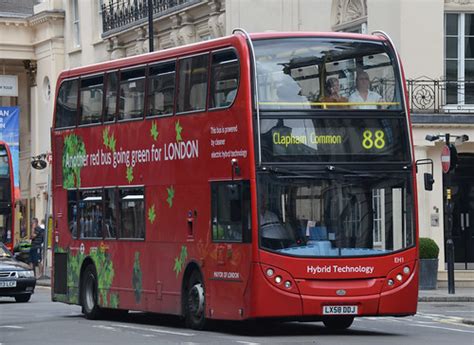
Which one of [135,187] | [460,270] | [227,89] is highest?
[227,89]

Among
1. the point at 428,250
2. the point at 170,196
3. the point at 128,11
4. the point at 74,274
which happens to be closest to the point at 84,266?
the point at 74,274

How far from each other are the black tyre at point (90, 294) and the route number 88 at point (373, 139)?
278 inches

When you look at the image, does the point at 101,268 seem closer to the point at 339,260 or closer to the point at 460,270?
the point at 339,260

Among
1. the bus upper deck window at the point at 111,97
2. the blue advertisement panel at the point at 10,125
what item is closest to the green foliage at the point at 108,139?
the bus upper deck window at the point at 111,97

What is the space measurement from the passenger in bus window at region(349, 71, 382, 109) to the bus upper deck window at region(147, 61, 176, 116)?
3272 millimetres

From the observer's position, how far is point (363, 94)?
818 inches

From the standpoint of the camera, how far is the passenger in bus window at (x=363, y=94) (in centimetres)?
2069

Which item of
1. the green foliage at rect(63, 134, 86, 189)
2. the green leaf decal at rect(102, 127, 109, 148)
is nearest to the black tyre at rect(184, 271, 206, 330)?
the green leaf decal at rect(102, 127, 109, 148)

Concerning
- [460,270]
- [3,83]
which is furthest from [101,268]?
[3,83]

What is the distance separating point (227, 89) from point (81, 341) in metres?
4.10

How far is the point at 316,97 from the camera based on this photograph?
20.5 metres

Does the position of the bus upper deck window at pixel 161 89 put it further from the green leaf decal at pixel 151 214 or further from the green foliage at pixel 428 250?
the green foliage at pixel 428 250

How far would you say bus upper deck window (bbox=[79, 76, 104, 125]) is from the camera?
2542 cm

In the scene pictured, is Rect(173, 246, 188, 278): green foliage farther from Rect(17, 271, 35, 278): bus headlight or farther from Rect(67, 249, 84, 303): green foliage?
Rect(17, 271, 35, 278): bus headlight
